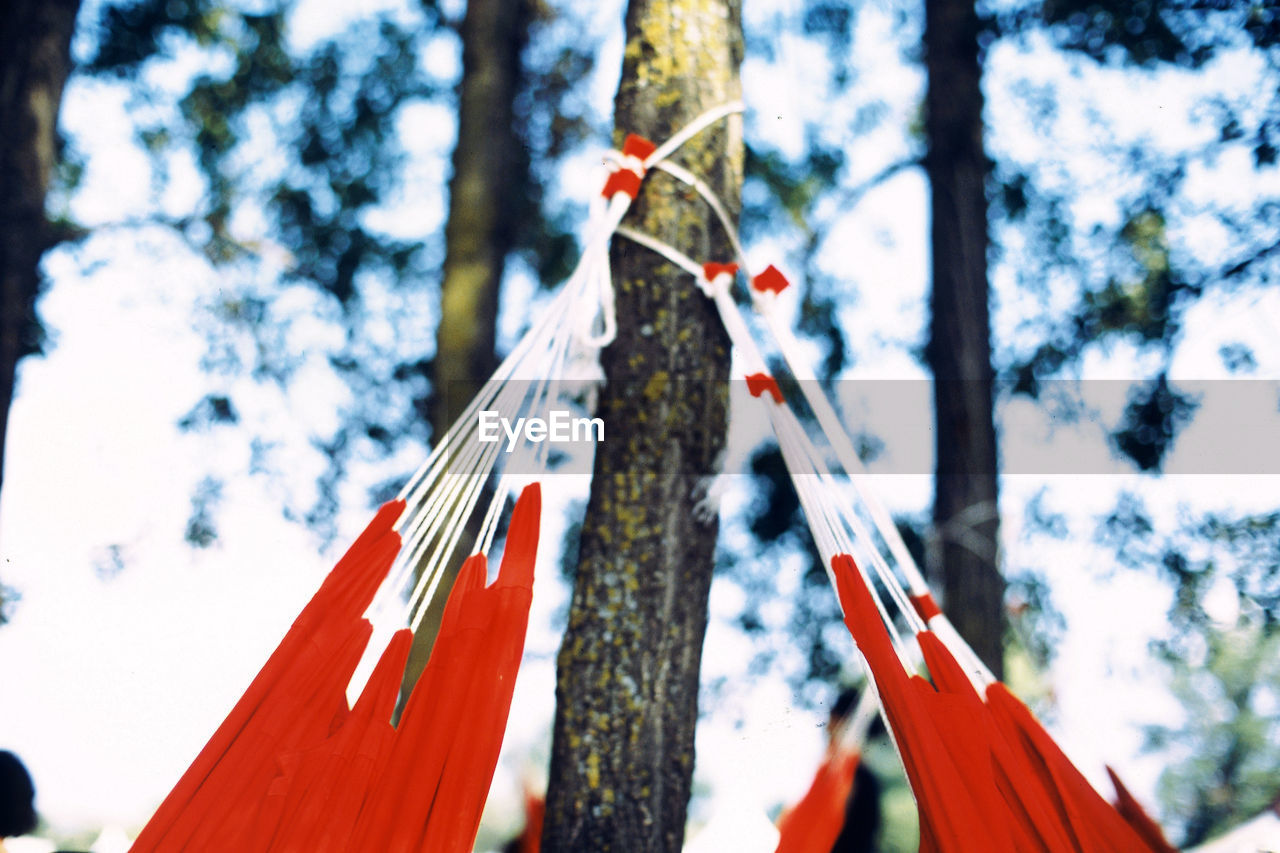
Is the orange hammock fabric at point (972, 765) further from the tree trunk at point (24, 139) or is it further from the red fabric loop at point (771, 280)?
the tree trunk at point (24, 139)

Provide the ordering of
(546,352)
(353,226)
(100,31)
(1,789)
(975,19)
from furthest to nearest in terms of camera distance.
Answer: (353,226)
(100,31)
(975,19)
(1,789)
(546,352)

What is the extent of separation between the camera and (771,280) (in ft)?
4.76

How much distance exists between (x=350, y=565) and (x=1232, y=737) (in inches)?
224

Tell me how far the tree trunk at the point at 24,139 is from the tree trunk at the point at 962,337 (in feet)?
10.8

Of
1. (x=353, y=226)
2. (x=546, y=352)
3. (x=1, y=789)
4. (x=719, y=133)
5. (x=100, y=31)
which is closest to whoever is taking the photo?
(x=546, y=352)

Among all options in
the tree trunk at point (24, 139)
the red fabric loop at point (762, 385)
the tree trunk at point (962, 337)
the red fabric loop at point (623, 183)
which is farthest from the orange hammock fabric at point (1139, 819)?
the tree trunk at point (24, 139)

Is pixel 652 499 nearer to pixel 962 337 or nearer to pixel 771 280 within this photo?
pixel 771 280

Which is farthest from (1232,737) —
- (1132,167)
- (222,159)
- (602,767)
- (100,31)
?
(100,31)

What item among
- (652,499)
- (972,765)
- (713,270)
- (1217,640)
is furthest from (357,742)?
(1217,640)

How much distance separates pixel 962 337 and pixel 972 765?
93.6 inches

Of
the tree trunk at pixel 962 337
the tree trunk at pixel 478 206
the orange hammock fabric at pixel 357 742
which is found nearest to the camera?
the orange hammock fabric at pixel 357 742

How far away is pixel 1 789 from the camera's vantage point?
2.18 meters

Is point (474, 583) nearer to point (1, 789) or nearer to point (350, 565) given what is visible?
point (350, 565)

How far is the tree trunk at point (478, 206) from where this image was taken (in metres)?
3.58
